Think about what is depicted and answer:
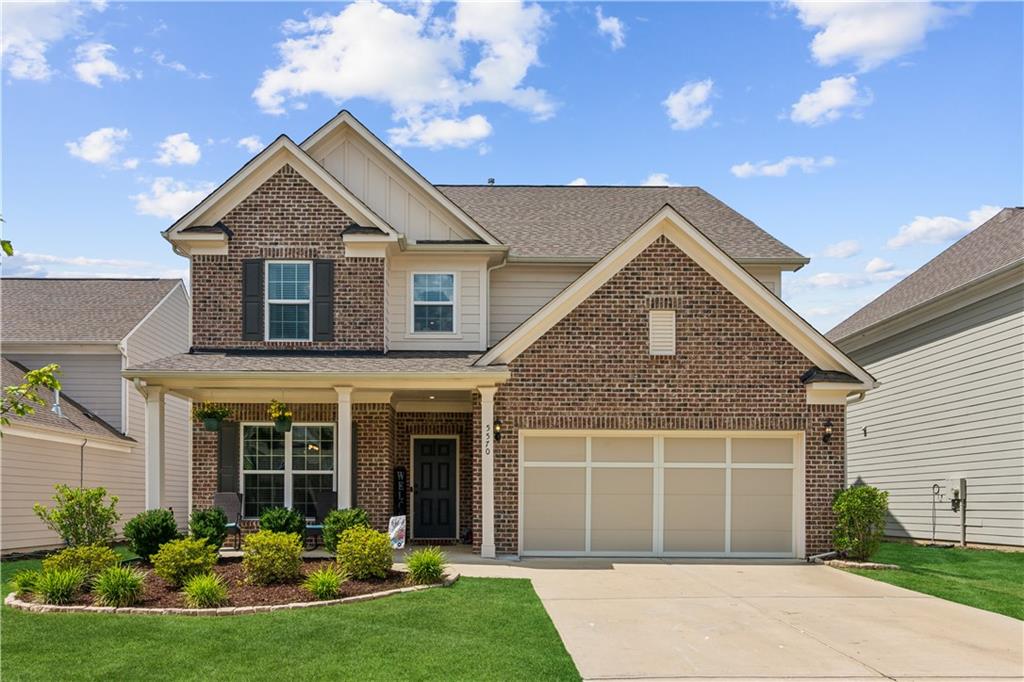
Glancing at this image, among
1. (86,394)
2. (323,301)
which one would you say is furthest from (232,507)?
(86,394)

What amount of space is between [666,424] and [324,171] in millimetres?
7563

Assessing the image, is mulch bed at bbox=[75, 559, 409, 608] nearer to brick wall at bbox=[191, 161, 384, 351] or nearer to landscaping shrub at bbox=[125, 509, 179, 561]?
landscaping shrub at bbox=[125, 509, 179, 561]

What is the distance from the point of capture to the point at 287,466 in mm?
17516

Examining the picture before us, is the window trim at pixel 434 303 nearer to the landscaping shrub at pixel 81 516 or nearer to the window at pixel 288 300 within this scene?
the window at pixel 288 300

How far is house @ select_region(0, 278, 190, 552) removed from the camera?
1886 centimetres

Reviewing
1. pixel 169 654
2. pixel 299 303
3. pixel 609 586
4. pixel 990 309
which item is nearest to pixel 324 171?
pixel 299 303

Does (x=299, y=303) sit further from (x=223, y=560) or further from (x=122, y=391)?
(x=122, y=391)

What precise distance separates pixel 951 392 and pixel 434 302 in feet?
35.9

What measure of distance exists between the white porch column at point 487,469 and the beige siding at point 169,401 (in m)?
11.3

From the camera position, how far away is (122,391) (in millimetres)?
22844

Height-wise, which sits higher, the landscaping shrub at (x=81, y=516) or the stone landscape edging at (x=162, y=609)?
the landscaping shrub at (x=81, y=516)

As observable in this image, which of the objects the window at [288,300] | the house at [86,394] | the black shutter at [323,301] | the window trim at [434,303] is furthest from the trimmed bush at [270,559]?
the house at [86,394]

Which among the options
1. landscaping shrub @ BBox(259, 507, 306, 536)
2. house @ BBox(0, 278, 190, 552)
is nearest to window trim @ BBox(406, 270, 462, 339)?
landscaping shrub @ BBox(259, 507, 306, 536)

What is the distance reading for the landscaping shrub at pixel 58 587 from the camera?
10.7 metres
